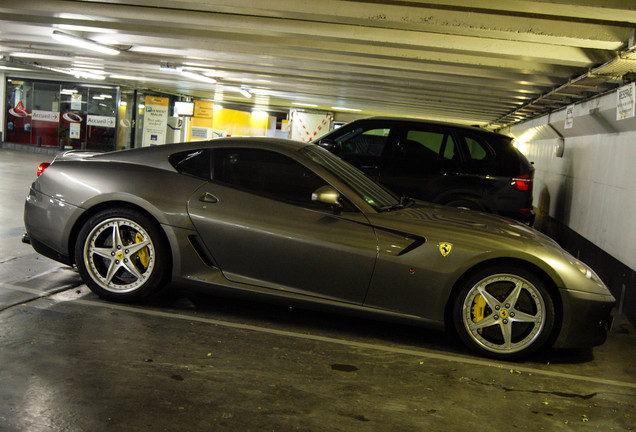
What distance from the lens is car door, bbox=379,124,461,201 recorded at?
9484 millimetres

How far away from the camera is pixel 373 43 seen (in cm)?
977

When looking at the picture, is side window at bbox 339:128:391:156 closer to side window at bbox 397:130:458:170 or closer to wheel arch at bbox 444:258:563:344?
side window at bbox 397:130:458:170

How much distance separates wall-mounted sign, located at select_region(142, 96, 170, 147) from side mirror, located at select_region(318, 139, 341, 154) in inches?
775

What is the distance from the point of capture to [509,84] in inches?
473

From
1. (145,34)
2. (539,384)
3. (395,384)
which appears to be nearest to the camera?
(395,384)

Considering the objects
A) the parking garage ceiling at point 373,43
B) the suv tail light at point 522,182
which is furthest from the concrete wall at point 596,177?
the suv tail light at point 522,182

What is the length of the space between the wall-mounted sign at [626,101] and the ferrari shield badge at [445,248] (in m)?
3.45

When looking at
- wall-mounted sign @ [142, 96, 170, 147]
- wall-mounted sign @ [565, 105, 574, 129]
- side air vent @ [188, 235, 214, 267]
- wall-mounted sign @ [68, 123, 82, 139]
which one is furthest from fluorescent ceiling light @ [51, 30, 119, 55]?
wall-mounted sign @ [68, 123, 82, 139]

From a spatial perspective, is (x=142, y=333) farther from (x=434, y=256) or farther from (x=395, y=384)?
(x=434, y=256)

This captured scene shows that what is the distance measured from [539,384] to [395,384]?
1038 millimetres

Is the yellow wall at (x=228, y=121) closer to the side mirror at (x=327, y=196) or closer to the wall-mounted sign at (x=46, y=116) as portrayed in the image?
the wall-mounted sign at (x=46, y=116)

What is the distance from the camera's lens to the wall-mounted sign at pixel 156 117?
28.0 meters

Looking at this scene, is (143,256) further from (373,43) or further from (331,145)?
(373,43)

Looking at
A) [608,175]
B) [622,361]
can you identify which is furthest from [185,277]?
[608,175]
